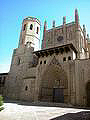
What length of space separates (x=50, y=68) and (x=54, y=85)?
271cm

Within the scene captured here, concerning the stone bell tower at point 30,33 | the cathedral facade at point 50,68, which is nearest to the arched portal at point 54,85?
the cathedral facade at point 50,68

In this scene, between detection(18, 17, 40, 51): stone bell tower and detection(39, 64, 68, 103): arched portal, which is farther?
detection(18, 17, 40, 51): stone bell tower

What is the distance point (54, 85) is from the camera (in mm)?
15102

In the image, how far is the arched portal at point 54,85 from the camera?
14219 millimetres

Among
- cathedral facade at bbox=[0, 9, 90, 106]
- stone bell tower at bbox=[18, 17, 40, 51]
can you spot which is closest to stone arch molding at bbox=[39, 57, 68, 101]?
cathedral facade at bbox=[0, 9, 90, 106]

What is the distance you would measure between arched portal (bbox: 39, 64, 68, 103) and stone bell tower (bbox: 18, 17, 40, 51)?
30.7 feet

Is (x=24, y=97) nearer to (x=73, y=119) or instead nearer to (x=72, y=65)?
(x=72, y=65)

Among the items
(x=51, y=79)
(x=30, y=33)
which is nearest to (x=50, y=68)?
(x=51, y=79)

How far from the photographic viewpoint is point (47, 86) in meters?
15.6

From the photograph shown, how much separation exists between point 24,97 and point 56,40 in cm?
1332

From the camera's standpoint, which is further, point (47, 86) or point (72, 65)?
point (47, 86)

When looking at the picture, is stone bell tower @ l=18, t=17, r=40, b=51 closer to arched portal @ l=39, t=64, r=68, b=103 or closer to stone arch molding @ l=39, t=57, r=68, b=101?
stone arch molding @ l=39, t=57, r=68, b=101

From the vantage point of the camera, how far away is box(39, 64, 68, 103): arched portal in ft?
46.6

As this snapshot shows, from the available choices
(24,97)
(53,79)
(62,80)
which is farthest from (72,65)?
(24,97)
